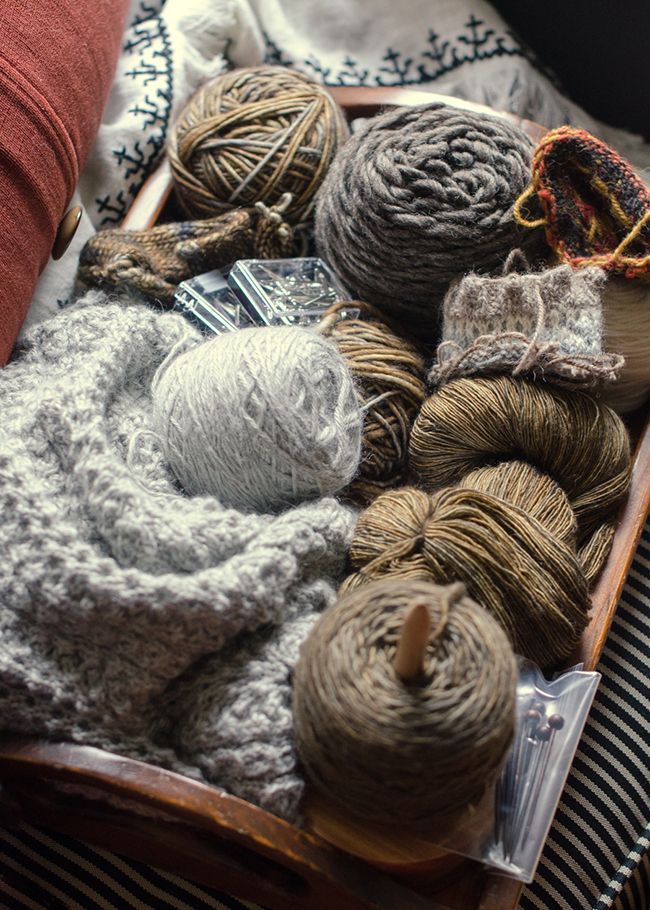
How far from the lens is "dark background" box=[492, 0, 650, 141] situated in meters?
1.18

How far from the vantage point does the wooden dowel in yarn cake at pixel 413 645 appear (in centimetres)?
51

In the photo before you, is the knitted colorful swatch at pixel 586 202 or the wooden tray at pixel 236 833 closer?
the wooden tray at pixel 236 833

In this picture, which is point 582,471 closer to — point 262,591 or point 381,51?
point 262,591

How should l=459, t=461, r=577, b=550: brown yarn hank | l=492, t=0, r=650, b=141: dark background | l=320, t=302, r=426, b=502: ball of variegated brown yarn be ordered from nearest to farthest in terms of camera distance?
l=459, t=461, r=577, b=550: brown yarn hank < l=320, t=302, r=426, b=502: ball of variegated brown yarn < l=492, t=0, r=650, b=141: dark background

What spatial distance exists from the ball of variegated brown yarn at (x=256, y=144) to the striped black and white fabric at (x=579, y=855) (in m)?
0.59

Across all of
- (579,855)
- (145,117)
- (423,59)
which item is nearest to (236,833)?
(579,855)

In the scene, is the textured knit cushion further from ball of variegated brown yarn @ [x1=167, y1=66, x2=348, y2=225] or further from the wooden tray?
the wooden tray

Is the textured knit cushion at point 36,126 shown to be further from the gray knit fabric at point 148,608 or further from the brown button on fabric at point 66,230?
the gray knit fabric at point 148,608

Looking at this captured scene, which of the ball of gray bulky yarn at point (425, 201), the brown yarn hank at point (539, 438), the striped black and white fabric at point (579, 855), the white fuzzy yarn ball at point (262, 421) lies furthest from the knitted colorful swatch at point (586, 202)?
the striped black and white fabric at point (579, 855)

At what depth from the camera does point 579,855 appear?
80 cm

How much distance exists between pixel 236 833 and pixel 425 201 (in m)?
0.55

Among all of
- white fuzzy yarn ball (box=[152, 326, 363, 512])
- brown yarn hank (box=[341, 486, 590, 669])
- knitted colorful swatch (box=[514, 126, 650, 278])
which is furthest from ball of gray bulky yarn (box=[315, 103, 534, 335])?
brown yarn hank (box=[341, 486, 590, 669])

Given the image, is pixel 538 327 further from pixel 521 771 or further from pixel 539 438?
pixel 521 771

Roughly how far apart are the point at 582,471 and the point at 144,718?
413 mm
